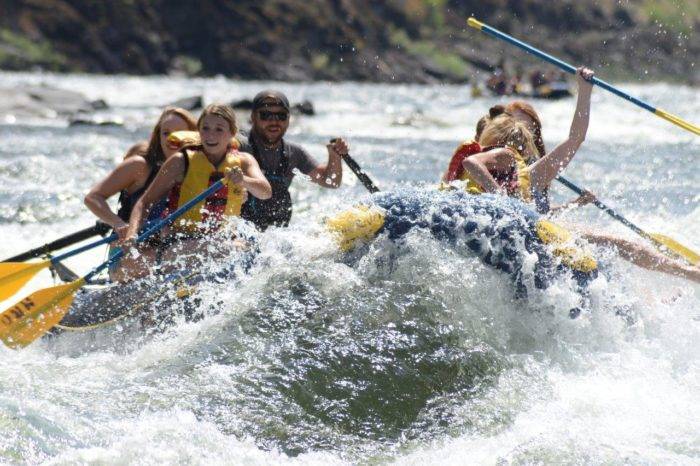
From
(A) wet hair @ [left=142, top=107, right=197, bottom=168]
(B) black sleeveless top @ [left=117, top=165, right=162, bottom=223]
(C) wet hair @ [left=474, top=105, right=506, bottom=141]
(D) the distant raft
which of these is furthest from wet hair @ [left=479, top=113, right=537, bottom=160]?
(B) black sleeveless top @ [left=117, top=165, right=162, bottom=223]

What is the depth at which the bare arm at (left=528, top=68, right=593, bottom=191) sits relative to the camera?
5.53 meters

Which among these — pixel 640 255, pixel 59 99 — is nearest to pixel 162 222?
pixel 640 255

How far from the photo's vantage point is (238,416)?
4301mm

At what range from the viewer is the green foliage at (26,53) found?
136 ft

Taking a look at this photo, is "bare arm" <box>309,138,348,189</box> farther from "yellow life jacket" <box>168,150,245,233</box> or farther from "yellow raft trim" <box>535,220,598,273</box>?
"yellow raft trim" <box>535,220,598,273</box>

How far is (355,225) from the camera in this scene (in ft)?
17.6

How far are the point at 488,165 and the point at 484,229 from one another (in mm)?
670

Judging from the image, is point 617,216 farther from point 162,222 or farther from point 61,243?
point 61,243

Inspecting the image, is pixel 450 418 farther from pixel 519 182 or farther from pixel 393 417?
pixel 519 182

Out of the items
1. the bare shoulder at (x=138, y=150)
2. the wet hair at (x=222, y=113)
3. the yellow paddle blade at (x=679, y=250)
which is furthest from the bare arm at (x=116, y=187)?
the yellow paddle blade at (x=679, y=250)

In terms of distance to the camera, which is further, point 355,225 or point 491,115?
point 491,115

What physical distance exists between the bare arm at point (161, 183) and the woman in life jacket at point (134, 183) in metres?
0.13

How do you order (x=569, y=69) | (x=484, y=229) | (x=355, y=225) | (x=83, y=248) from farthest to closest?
(x=569, y=69) → (x=83, y=248) → (x=355, y=225) → (x=484, y=229)

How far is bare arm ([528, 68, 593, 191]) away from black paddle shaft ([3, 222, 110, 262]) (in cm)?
302
